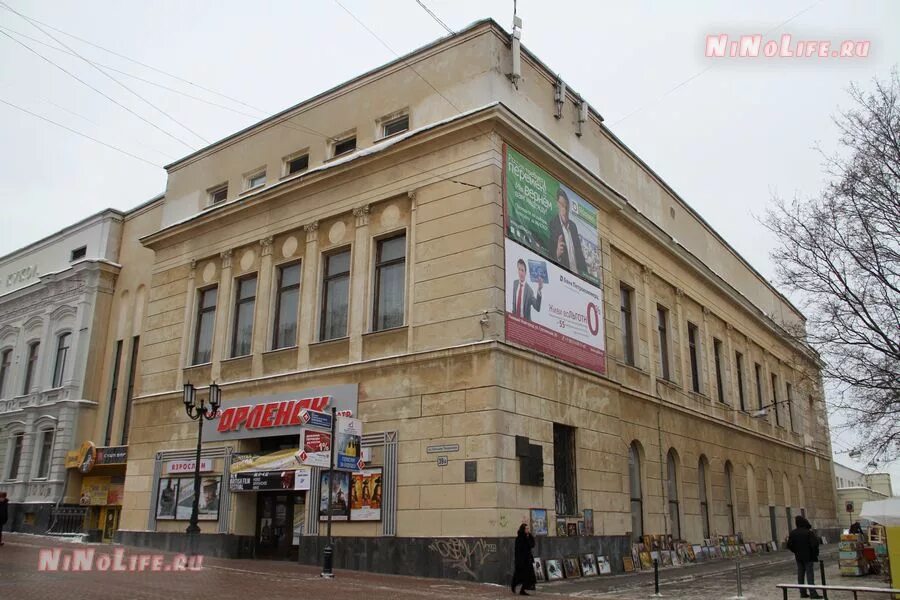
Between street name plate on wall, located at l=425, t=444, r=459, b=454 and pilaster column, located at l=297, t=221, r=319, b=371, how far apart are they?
5.64 metres

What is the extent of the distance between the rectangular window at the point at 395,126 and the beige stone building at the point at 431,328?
6 centimetres

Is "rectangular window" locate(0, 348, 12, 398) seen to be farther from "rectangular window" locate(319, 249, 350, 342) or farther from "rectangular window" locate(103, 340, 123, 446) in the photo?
"rectangular window" locate(319, 249, 350, 342)

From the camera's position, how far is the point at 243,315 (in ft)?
88.5

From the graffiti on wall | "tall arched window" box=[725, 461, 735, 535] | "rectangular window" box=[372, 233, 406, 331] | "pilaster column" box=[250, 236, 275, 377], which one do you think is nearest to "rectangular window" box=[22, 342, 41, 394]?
"pilaster column" box=[250, 236, 275, 377]

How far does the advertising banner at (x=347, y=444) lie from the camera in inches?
715

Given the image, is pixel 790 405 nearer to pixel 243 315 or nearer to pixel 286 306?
pixel 286 306

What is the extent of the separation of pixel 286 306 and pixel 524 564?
42.2ft

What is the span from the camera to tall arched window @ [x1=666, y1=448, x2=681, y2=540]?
28.6m

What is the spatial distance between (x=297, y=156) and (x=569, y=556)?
1590 cm

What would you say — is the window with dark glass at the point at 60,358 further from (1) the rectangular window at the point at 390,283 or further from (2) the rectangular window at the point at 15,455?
(1) the rectangular window at the point at 390,283

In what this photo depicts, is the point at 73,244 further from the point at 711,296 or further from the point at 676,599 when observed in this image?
the point at 676,599

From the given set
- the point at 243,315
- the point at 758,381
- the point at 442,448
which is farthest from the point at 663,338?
the point at 243,315

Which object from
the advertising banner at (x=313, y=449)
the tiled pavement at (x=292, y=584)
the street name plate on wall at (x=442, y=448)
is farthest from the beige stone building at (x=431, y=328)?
the advertising banner at (x=313, y=449)

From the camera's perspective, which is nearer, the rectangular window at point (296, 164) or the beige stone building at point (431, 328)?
the beige stone building at point (431, 328)
